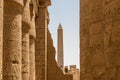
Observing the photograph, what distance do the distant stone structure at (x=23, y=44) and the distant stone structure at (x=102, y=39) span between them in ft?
8.11

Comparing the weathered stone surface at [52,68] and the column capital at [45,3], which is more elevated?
the column capital at [45,3]

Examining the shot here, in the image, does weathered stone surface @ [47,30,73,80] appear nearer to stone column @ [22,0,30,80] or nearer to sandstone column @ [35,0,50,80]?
sandstone column @ [35,0,50,80]

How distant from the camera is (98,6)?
4992 millimetres

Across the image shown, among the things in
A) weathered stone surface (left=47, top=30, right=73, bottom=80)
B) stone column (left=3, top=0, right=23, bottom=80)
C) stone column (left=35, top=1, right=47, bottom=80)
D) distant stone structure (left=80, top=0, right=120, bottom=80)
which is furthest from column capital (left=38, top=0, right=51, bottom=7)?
distant stone structure (left=80, top=0, right=120, bottom=80)

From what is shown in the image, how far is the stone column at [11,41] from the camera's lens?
923 centimetres

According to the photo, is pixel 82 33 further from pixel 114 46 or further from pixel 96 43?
pixel 114 46

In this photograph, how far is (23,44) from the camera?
1224cm

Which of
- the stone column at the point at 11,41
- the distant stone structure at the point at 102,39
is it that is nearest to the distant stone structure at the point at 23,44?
the stone column at the point at 11,41

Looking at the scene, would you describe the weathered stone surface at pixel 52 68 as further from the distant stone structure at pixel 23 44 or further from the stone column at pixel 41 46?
the stone column at pixel 41 46

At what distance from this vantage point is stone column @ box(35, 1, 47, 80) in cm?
1720

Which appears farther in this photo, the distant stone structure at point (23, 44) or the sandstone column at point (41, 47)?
the sandstone column at point (41, 47)

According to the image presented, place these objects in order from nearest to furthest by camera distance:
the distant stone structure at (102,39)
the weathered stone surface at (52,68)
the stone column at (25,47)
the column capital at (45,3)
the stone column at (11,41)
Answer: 1. the distant stone structure at (102,39)
2. the stone column at (11,41)
3. the stone column at (25,47)
4. the column capital at (45,3)
5. the weathered stone surface at (52,68)

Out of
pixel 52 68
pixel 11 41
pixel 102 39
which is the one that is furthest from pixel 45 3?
pixel 102 39

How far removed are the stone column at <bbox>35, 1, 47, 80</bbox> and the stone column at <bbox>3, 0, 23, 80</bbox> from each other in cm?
772
